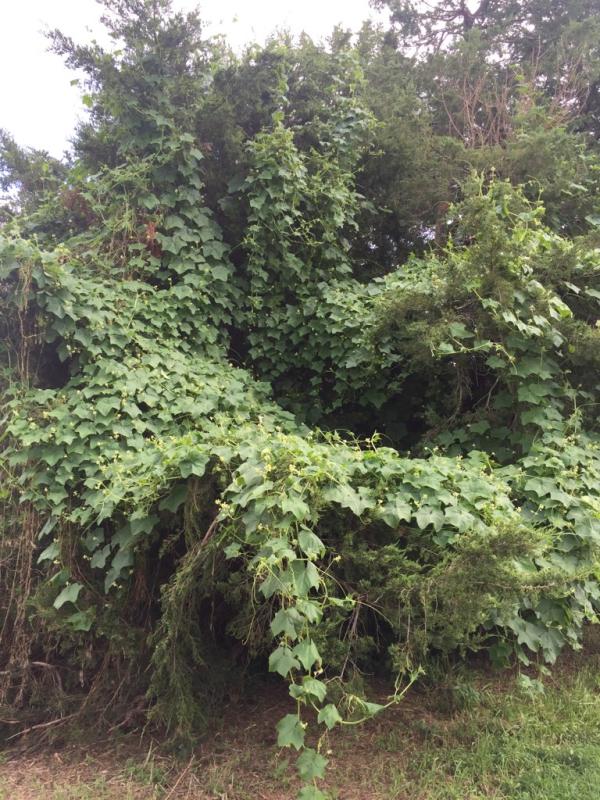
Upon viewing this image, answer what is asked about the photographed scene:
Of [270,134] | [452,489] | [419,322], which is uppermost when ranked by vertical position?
[270,134]

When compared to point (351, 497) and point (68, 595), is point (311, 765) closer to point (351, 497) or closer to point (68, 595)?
point (351, 497)

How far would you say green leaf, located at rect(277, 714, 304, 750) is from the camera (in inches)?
87.3

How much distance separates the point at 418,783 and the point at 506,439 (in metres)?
2.33

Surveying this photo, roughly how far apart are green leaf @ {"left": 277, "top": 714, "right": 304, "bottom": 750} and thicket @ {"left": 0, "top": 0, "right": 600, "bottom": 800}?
1 cm

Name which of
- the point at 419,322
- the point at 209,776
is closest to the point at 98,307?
the point at 419,322

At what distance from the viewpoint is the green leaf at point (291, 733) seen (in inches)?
87.3

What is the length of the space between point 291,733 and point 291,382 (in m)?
3.80

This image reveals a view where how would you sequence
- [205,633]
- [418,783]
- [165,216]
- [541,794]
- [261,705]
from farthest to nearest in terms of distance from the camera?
[165,216] → [261,705] → [205,633] → [418,783] → [541,794]

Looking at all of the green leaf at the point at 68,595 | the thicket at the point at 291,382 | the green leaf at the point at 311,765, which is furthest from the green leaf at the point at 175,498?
the green leaf at the point at 311,765

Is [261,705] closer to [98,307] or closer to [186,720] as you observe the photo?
[186,720]

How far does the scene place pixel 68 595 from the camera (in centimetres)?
344

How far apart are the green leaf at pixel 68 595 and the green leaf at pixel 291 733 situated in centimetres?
171

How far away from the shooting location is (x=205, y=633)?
3436mm

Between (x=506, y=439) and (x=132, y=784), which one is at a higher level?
(x=506, y=439)
